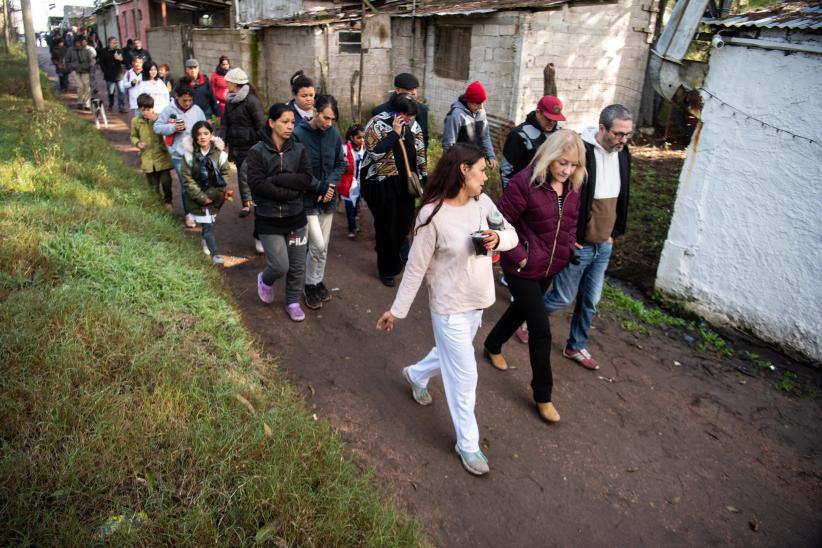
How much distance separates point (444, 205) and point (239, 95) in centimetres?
446

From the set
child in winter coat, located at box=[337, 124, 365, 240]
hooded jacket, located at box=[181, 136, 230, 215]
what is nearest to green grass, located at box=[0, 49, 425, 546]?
hooded jacket, located at box=[181, 136, 230, 215]

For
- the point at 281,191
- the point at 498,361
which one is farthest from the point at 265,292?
the point at 498,361

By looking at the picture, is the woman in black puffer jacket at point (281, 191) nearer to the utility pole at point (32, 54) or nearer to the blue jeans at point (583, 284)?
the blue jeans at point (583, 284)

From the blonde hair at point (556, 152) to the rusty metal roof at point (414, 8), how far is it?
8.05 meters

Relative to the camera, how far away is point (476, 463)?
345 cm

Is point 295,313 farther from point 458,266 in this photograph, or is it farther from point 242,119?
point 242,119

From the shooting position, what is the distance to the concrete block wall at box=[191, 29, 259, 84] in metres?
15.2

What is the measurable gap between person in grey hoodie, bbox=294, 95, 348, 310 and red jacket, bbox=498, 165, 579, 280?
75.8 inches

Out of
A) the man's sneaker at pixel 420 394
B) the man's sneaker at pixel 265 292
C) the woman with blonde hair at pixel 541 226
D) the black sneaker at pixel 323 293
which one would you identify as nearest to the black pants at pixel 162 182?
the man's sneaker at pixel 265 292

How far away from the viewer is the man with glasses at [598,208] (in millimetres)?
4086

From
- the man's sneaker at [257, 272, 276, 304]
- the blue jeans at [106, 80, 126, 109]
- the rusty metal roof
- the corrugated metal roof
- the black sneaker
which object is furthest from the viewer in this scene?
the blue jeans at [106, 80, 126, 109]

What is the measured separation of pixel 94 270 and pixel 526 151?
12.4 feet

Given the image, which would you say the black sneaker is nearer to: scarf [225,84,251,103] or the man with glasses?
the man with glasses

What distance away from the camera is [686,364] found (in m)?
4.97
